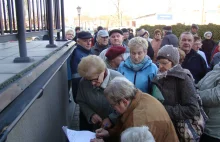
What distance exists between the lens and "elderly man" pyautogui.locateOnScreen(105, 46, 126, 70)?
3.48 metres

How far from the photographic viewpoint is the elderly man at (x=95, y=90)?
101 inches

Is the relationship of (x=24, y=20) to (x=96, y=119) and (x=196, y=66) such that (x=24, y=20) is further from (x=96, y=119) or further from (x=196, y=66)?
(x=196, y=66)

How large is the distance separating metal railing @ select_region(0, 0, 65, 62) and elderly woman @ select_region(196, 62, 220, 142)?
1.78m

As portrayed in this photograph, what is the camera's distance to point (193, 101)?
7.76 feet

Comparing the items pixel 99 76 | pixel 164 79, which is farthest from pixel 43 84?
pixel 164 79

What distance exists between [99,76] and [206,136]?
1333mm

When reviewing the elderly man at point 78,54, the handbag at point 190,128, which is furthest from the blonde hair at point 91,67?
the elderly man at point 78,54

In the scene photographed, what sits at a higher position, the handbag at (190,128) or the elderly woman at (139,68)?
the elderly woman at (139,68)

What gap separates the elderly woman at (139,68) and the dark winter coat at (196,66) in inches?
39.1

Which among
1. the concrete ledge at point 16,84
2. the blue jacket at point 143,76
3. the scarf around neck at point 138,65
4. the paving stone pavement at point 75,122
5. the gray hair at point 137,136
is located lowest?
the paving stone pavement at point 75,122

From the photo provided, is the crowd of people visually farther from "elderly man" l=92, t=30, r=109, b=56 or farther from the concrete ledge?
"elderly man" l=92, t=30, r=109, b=56

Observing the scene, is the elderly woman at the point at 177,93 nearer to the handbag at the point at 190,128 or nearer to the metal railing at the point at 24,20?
the handbag at the point at 190,128

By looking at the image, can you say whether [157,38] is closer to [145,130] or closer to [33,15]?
[33,15]

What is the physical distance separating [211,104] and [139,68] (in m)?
0.92
